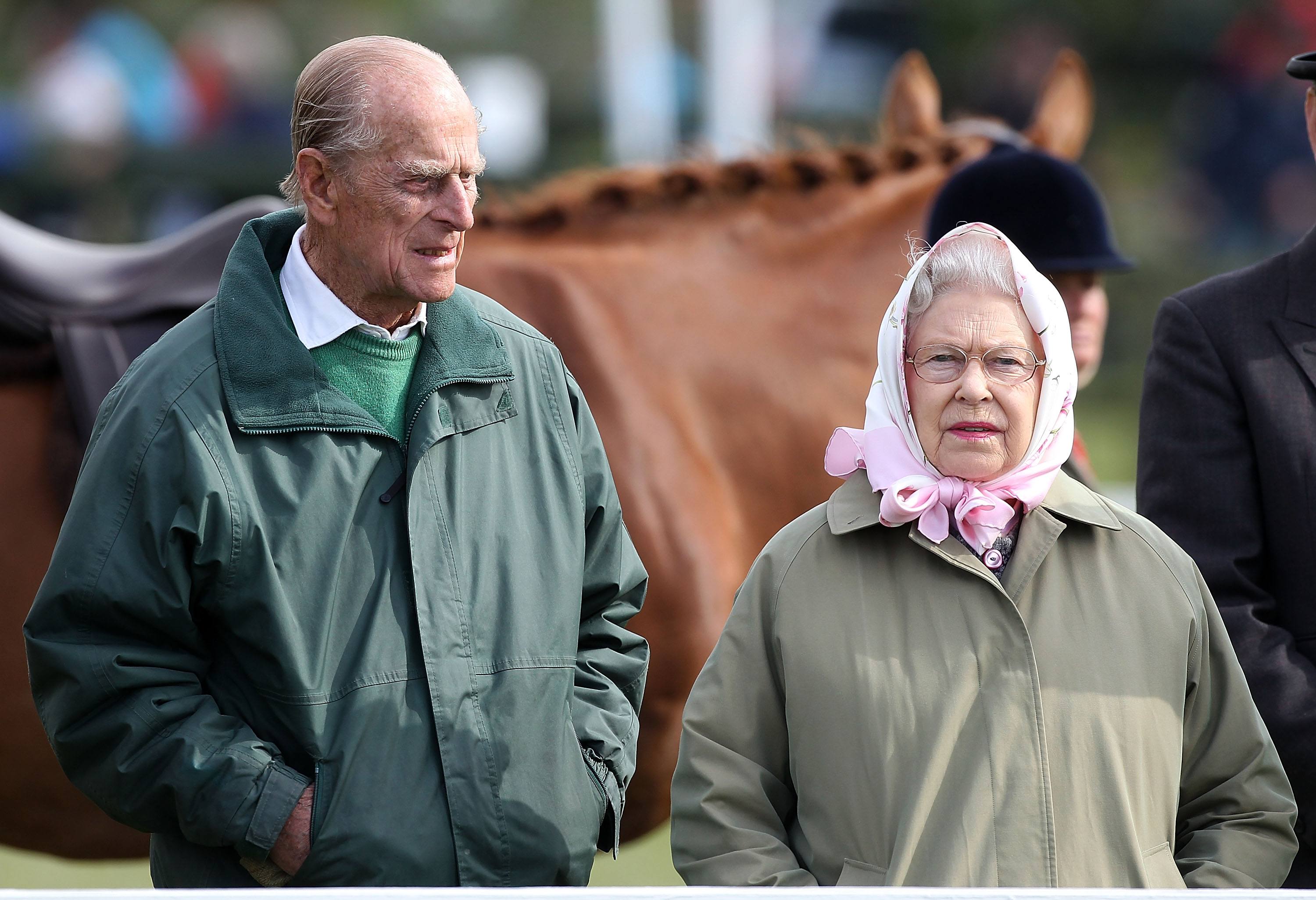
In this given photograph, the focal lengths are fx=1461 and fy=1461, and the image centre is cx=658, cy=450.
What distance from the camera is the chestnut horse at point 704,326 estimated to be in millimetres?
3607

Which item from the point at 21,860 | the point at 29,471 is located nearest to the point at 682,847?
the point at 29,471

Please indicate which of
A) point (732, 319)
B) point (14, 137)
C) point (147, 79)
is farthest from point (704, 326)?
point (14, 137)

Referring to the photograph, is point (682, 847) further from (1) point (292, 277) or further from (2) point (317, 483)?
(1) point (292, 277)

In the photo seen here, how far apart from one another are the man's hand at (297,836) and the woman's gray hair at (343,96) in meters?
0.92

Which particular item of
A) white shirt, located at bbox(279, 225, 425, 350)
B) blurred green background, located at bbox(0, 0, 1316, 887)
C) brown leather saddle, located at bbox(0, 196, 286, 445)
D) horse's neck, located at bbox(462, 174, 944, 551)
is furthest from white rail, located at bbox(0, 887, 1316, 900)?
blurred green background, located at bbox(0, 0, 1316, 887)

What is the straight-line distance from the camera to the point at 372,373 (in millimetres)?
2230

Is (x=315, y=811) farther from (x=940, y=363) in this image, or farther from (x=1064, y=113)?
(x=1064, y=113)

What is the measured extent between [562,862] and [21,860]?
12.3 feet

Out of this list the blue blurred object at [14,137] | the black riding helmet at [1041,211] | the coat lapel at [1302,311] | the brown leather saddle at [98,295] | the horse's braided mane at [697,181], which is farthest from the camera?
the blue blurred object at [14,137]

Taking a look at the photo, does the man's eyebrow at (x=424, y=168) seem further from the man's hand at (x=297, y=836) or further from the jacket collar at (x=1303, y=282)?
the jacket collar at (x=1303, y=282)

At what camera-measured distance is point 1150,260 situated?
15.0m

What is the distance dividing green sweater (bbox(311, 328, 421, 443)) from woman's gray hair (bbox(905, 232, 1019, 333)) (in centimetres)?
77

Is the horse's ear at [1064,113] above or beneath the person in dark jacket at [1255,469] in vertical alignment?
above

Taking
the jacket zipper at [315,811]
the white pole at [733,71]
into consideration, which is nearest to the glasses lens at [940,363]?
the jacket zipper at [315,811]
